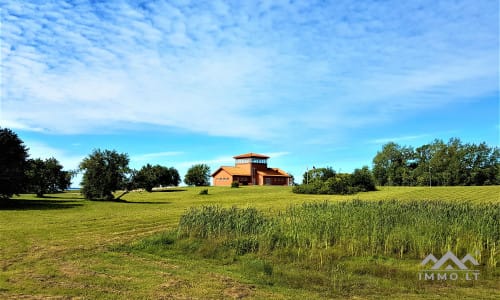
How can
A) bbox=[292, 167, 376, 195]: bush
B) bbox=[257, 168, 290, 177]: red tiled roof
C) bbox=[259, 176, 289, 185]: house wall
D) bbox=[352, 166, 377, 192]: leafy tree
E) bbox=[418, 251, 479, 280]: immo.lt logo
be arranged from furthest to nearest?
bbox=[257, 168, 290, 177]: red tiled roof, bbox=[259, 176, 289, 185]: house wall, bbox=[352, 166, 377, 192]: leafy tree, bbox=[292, 167, 376, 195]: bush, bbox=[418, 251, 479, 280]: immo.lt logo

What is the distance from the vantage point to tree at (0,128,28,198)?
26.2 metres

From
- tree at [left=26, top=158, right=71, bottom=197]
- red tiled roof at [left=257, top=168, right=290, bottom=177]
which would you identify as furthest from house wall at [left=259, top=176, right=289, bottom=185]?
tree at [left=26, top=158, right=71, bottom=197]

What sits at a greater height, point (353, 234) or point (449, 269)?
point (353, 234)

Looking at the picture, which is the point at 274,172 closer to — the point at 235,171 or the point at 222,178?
the point at 235,171

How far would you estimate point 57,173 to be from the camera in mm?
40656

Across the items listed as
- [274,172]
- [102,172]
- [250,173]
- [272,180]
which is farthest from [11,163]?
[274,172]

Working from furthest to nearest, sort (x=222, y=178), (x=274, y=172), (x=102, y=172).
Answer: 1. (x=274, y=172)
2. (x=222, y=178)
3. (x=102, y=172)

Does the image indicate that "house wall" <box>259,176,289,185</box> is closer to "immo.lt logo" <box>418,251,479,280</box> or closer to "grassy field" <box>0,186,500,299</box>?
"grassy field" <box>0,186,500,299</box>

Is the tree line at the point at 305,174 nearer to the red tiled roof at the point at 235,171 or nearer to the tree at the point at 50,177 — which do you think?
the tree at the point at 50,177

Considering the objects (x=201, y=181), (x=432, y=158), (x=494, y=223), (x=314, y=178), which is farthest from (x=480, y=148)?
A: (x=494, y=223)

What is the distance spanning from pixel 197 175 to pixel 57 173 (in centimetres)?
3527

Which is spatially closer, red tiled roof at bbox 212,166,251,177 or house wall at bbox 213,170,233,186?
house wall at bbox 213,170,233,186

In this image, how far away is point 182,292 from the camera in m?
7.11

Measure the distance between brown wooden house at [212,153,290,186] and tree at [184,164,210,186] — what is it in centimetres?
215
